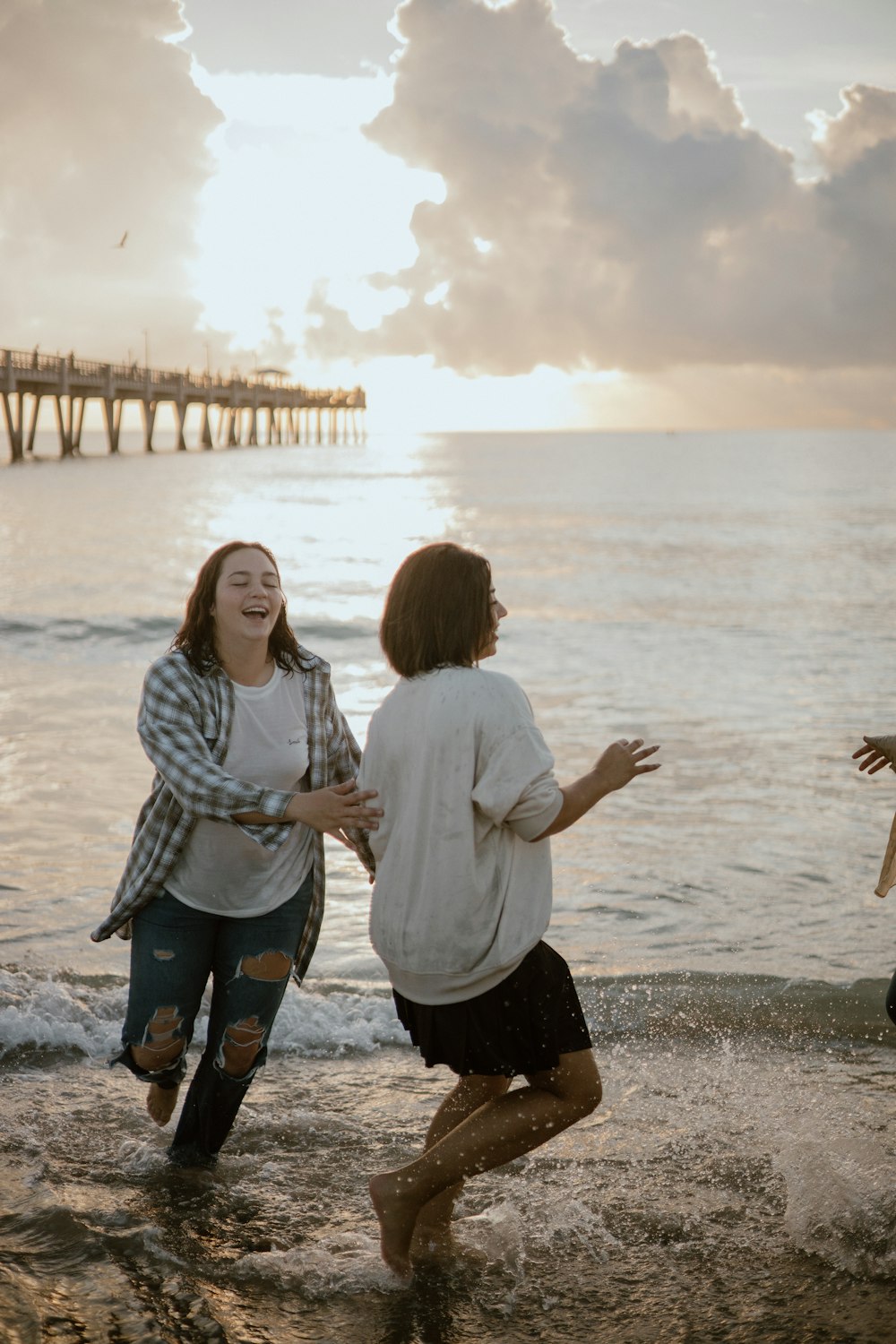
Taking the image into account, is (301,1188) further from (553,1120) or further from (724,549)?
(724,549)

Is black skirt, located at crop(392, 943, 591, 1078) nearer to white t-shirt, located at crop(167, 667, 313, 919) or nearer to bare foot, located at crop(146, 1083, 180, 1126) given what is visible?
white t-shirt, located at crop(167, 667, 313, 919)

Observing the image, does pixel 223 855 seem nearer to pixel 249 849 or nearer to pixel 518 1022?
pixel 249 849

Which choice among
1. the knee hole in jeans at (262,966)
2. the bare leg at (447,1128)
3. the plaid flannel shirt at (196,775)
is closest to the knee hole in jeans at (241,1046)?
the knee hole in jeans at (262,966)

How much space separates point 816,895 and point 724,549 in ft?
90.3

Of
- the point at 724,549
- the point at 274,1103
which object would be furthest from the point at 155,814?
the point at 724,549

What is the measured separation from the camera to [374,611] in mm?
20797

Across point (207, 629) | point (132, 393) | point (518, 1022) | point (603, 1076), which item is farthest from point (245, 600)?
point (132, 393)

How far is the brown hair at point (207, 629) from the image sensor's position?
3.36 meters

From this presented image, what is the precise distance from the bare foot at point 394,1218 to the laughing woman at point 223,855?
0.59m

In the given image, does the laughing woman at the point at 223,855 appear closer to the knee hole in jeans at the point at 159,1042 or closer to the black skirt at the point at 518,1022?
the knee hole in jeans at the point at 159,1042

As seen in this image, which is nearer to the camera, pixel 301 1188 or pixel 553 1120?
pixel 553 1120

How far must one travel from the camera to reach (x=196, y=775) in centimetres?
312

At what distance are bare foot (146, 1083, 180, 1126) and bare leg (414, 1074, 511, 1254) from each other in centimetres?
80

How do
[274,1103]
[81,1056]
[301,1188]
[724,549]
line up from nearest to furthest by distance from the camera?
1. [301,1188]
2. [274,1103]
3. [81,1056]
4. [724,549]
